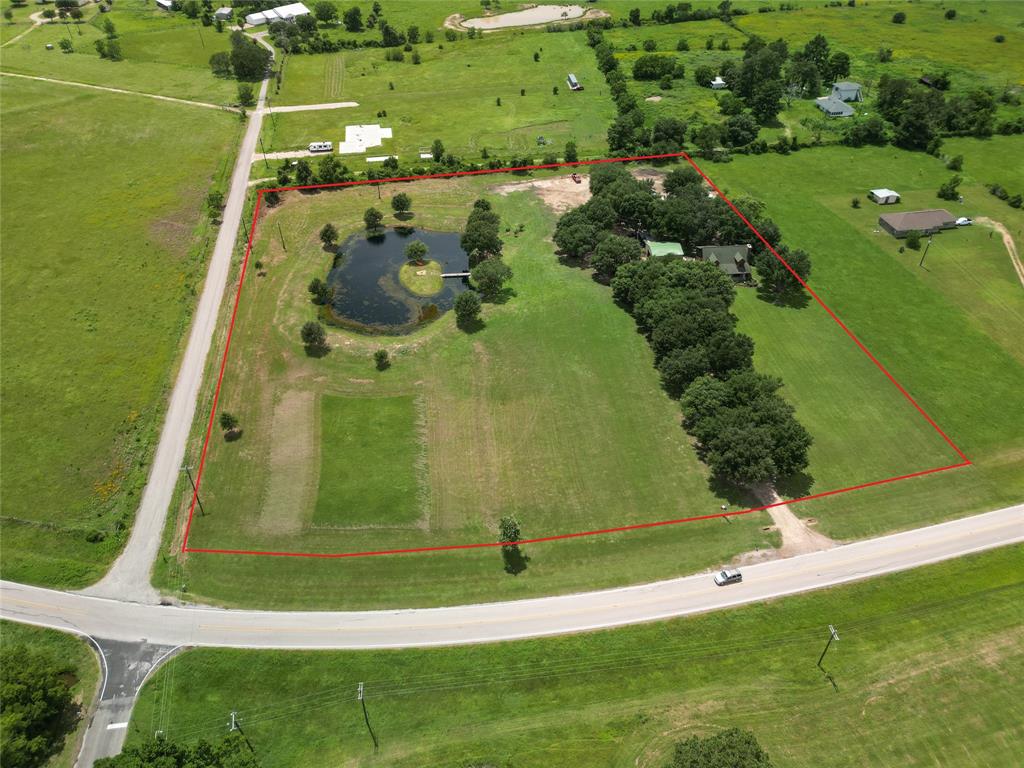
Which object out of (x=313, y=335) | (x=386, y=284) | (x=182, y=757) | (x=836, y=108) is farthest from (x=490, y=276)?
(x=836, y=108)

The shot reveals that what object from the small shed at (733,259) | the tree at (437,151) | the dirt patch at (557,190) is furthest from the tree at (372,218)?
the small shed at (733,259)

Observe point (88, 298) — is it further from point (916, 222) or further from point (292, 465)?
point (916, 222)

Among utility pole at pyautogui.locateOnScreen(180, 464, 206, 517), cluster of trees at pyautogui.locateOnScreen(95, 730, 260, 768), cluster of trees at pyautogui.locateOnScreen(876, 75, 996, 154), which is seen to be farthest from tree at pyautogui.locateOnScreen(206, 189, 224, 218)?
cluster of trees at pyautogui.locateOnScreen(876, 75, 996, 154)

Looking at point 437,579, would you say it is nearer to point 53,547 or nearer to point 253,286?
point 53,547

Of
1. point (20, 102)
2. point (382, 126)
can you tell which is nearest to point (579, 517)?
point (382, 126)

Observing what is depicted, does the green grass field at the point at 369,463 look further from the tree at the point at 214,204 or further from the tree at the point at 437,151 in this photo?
the tree at the point at 437,151

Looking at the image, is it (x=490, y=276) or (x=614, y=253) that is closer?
(x=490, y=276)

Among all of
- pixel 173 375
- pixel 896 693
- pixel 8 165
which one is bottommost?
pixel 896 693
